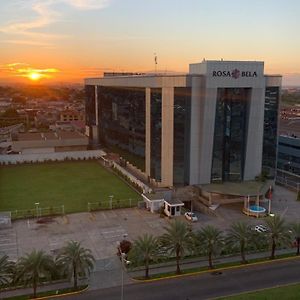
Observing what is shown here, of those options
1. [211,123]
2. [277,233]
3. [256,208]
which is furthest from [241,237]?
[211,123]

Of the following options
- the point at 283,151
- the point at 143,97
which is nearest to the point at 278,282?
the point at 143,97

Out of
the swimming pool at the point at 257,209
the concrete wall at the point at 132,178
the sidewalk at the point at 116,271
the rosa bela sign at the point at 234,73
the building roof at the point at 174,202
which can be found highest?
the rosa bela sign at the point at 234,73

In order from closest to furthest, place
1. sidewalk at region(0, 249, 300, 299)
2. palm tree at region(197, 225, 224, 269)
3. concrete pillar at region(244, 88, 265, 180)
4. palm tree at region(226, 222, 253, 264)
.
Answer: sidewalk at region(0, 249, 300, 299) → palm tree at region(197, 225, 224, 269) → palm tree at region(226, 222, 253, 264) → concrete pillar at region(244, 88, 265, 180)

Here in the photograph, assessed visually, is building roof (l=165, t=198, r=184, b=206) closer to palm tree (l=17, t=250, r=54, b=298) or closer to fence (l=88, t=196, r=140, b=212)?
fence (l=88, t=196, r=140, b=212)

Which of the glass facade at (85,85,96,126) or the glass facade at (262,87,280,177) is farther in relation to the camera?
the glass facade at (85,85,96,126)

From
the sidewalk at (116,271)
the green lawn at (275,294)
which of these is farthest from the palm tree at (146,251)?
the green lawn at (275,294)

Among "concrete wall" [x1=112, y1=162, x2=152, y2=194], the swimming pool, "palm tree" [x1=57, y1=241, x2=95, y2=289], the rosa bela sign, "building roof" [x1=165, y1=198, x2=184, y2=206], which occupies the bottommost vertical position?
the swimming pool

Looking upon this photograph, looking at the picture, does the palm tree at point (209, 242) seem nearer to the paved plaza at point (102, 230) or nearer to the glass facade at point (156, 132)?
the paved plaza at point (102, 230)

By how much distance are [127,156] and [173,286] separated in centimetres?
4696

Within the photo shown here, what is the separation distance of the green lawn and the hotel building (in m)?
28.9

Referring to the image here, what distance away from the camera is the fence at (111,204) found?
52.9m

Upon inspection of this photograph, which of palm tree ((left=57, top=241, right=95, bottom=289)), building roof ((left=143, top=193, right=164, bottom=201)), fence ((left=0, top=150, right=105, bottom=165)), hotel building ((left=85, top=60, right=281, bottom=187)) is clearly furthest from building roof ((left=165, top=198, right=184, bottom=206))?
fence ((left=0, top=150, right=105, bottom=165))

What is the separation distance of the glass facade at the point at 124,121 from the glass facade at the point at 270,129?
1904 cm

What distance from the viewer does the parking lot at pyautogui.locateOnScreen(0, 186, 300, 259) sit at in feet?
134
